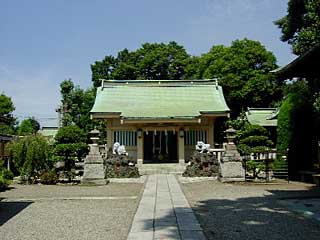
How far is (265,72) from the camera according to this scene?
37.0 metres

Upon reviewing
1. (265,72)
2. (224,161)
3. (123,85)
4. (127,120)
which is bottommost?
(224,161)

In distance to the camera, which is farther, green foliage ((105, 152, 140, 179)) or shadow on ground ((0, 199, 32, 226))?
green foliage ((105, 152, 140, 179))

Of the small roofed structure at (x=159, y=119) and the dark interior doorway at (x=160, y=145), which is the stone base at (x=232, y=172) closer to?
the small roofed structure at (x=159, y=119)

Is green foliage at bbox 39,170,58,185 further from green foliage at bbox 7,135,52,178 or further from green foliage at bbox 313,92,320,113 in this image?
green foliage at bbox 313,92,320,113

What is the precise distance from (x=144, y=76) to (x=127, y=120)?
74.5 feet

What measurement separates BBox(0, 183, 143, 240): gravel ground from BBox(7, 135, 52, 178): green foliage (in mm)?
3014

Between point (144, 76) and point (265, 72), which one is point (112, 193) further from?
point (144, 76)

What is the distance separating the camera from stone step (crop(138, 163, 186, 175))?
822 inches

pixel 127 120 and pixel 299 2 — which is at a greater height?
pixel 299 2

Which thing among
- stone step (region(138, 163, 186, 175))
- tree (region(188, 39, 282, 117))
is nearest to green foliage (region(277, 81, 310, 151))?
stone step (region(138, 163, 186, 175))

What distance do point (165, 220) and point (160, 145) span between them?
55.4ft

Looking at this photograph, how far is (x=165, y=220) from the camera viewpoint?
7594mm

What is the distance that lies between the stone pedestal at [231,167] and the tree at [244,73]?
19522 millimetres

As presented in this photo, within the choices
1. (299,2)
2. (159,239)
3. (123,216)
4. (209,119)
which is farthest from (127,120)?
(159,239)
